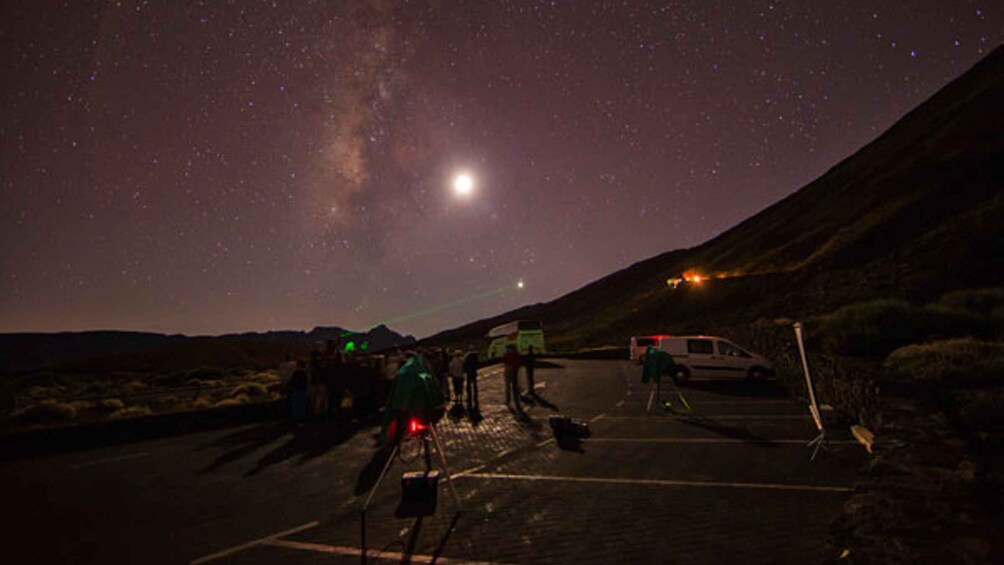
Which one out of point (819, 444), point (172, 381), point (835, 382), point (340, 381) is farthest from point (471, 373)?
point (172, 381)

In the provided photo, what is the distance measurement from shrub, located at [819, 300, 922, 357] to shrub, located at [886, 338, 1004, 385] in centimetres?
480

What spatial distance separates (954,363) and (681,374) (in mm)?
8401

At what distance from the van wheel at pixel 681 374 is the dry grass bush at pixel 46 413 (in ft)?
81.9

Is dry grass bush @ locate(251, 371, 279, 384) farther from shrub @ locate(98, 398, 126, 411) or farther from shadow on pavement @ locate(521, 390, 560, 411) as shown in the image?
shadow on pavement @ locate(521, 390, 560, 411)

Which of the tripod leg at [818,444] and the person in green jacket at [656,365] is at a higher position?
the person in green jacket at [656,365]

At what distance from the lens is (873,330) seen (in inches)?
771

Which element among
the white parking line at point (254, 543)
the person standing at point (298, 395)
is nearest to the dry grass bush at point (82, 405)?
the person standing at point (298, 395)

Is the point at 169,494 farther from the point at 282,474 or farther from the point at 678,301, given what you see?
the point at 678,301

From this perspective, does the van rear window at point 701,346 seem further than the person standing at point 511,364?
Yes

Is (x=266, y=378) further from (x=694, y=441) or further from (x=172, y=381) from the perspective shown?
(x=694, y=441)

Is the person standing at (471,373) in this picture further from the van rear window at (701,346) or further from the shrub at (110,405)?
the shrub at (110,405)

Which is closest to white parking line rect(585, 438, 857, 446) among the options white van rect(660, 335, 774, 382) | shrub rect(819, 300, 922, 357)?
white van rect(660, 335, 774, 382)

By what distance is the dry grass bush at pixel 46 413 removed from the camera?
1948 centimetres

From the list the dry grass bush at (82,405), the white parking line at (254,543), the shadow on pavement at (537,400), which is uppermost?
the dry grass bush at (82,405)
